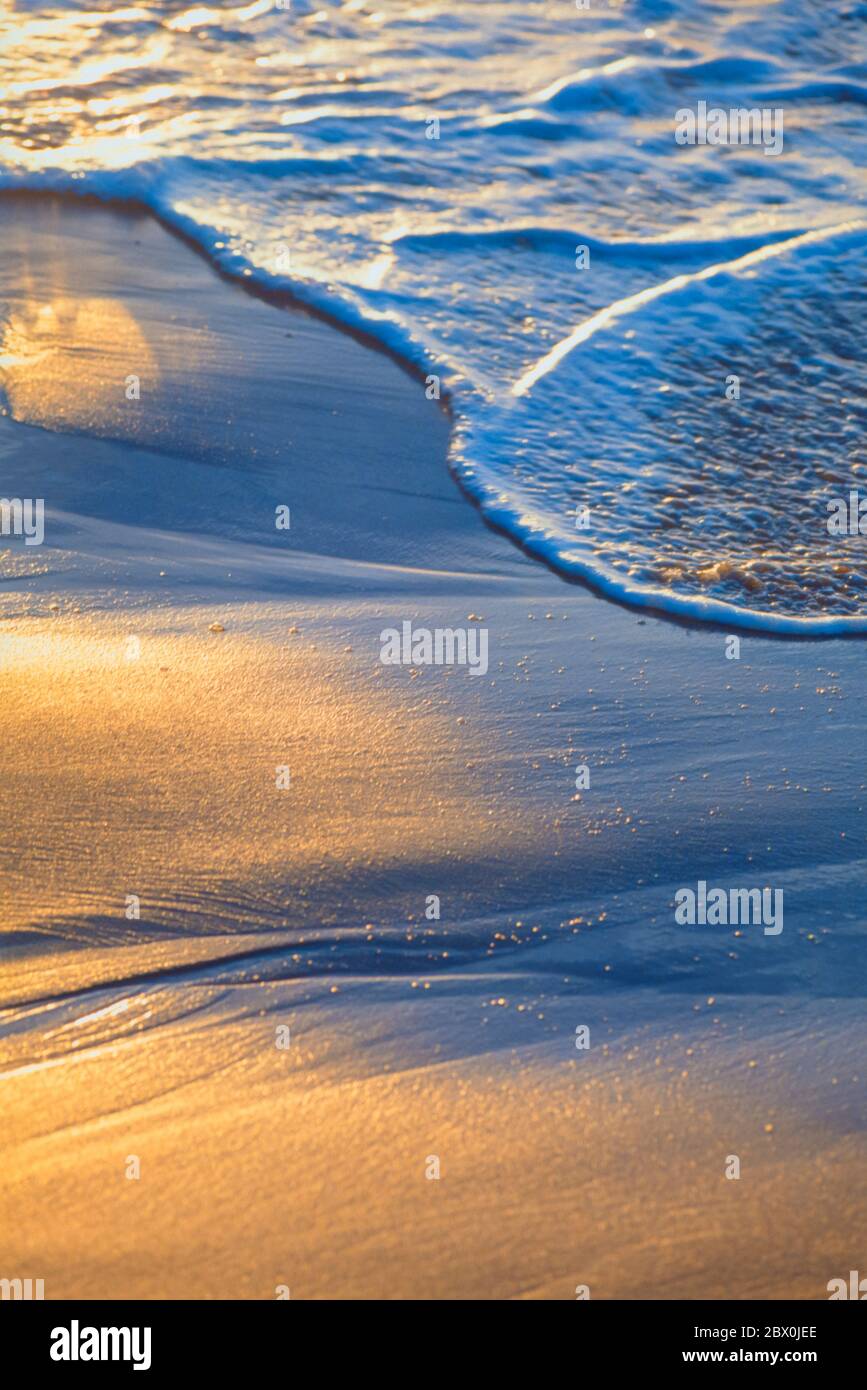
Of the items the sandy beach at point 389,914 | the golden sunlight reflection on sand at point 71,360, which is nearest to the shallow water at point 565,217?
the sandy beach at point 389,914

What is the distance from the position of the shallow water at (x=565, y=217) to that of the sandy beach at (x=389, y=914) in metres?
0.57

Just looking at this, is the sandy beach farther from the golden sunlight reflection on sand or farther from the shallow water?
the shallow water

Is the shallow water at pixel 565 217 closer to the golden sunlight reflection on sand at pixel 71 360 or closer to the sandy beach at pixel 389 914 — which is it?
the sandy beach at pixel 389 914

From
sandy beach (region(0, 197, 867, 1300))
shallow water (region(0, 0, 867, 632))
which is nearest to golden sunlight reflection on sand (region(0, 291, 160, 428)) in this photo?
sandy beach (region(0, 197, 867, 1300))

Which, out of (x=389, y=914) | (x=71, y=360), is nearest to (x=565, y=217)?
(x=71, y=360)

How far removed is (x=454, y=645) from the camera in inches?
137

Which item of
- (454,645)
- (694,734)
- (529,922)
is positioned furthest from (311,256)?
(529,922)

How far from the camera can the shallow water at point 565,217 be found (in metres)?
4.35

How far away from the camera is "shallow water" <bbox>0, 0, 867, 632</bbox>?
14.3 ft

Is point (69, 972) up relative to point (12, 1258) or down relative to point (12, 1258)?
up

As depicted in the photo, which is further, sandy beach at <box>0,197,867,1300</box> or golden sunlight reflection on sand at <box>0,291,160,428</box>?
golden sunlight reflection on sand at <box>0,291,160,428</box>

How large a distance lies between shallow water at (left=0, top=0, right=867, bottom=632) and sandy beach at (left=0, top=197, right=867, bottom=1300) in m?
0.57
